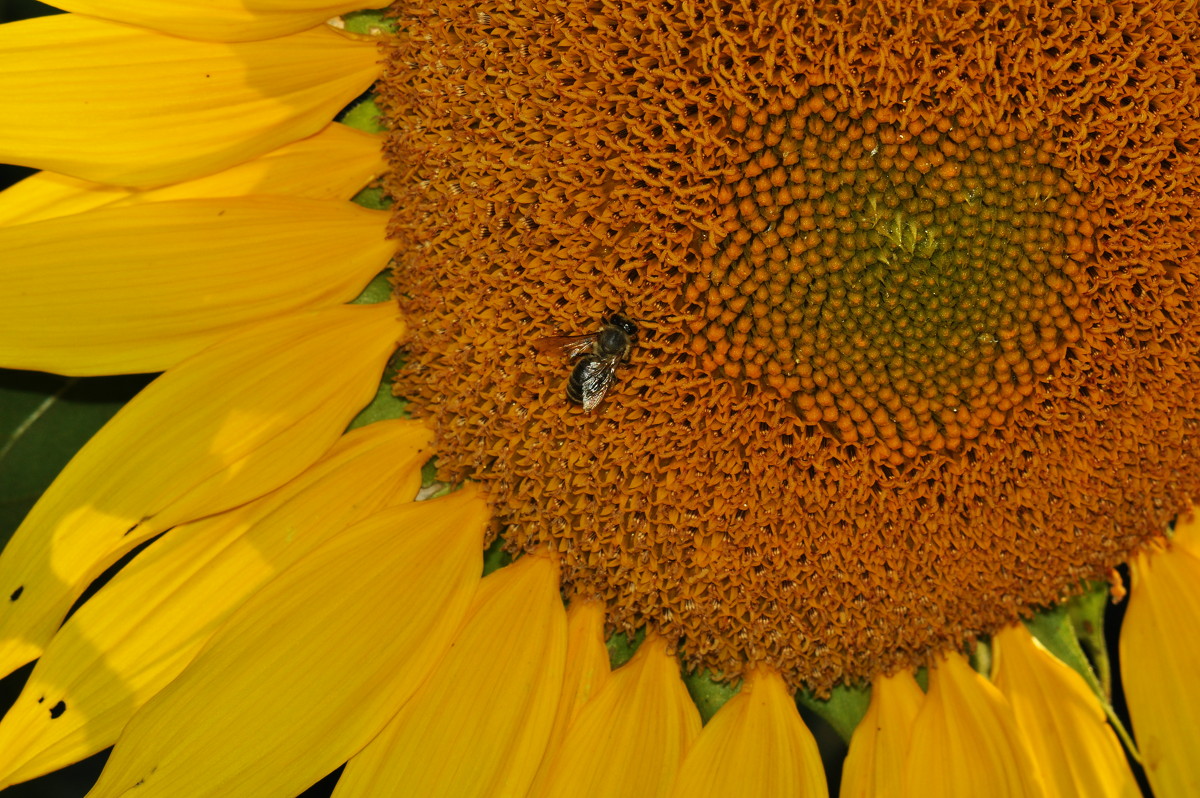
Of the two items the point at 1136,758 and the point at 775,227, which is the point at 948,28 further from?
the point at 1136,758

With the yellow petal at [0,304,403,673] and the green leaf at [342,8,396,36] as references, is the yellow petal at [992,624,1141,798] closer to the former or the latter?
the yellow petal at [0,304,403,673]

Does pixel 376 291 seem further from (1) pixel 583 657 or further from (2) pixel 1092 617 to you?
(2) pixel 1092 617

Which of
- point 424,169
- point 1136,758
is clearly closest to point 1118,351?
point 1136,758

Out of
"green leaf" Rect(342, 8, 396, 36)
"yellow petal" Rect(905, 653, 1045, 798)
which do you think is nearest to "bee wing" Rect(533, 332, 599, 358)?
"green leaf" Rect(342, 8, 396, 36)

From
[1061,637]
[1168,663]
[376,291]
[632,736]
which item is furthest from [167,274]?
[1168,663]

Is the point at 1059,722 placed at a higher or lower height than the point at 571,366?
lower

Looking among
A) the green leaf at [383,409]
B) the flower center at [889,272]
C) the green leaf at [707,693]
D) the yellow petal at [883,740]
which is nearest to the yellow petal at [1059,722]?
the yellow petal at [883,740]

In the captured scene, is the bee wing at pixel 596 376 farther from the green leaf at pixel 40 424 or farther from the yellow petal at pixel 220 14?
the green leaf at pixel 40 424
